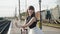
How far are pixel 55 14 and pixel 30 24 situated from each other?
4739 cm

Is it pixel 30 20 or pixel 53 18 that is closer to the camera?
pixel 30 20

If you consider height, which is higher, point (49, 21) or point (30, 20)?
point (30, 20)

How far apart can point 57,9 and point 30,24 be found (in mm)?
47151

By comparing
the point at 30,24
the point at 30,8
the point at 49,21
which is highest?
the point at 30,8

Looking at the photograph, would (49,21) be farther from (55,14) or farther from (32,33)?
(32,33)

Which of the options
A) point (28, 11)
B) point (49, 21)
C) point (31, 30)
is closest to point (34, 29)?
point (31, 30)

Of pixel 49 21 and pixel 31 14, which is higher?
pixel 31 14

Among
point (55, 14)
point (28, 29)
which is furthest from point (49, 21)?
point (28, 29)

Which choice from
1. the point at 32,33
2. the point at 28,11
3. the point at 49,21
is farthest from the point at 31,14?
the point at 49,21

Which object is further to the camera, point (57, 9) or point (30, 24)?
point (57, 9)

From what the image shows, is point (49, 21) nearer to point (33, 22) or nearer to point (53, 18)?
point (53, 18)

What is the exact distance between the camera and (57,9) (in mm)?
52750

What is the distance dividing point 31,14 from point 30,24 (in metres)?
0.30

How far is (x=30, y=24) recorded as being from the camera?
6.11 metres
